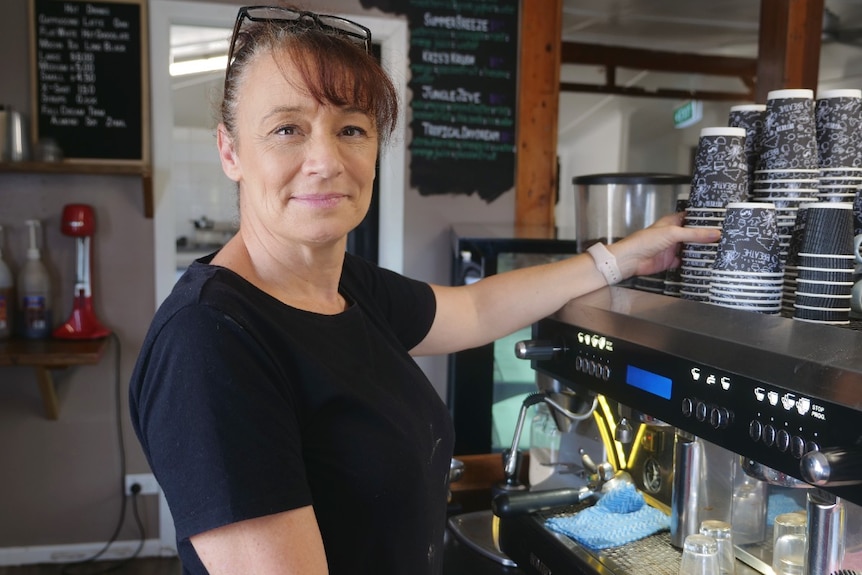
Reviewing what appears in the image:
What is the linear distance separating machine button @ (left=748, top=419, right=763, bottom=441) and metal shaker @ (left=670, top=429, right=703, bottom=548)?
29cm

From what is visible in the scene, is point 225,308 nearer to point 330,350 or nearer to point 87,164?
point 330,350

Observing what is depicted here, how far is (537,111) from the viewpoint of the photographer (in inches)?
113

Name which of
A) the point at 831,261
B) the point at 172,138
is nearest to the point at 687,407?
the point at 831,261

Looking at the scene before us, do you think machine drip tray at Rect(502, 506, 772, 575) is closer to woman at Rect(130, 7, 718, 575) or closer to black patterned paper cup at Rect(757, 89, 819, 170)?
woman at Rect(130, 7, 718, 575)

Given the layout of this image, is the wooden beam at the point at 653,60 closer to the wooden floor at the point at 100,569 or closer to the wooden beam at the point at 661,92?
the wooden beam at the point at 661,92

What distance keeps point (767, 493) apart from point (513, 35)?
2187mm

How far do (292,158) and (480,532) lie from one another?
30.6 inches

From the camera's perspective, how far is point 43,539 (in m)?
2.74

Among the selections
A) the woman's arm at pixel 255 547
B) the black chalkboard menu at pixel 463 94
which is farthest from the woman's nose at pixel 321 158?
the black chalkboard menu at pixel 463 94

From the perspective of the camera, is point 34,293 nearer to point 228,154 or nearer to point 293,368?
point 228,154

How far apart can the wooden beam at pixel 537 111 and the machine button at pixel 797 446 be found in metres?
2.20

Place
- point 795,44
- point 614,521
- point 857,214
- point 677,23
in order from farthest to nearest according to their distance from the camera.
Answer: point 677,23 → point 795,44 → point 614,521 → point 857,214

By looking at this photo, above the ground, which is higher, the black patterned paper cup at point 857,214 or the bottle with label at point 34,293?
the black patterned paper cup at point 857,214

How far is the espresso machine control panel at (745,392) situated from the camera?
1.99 ft
